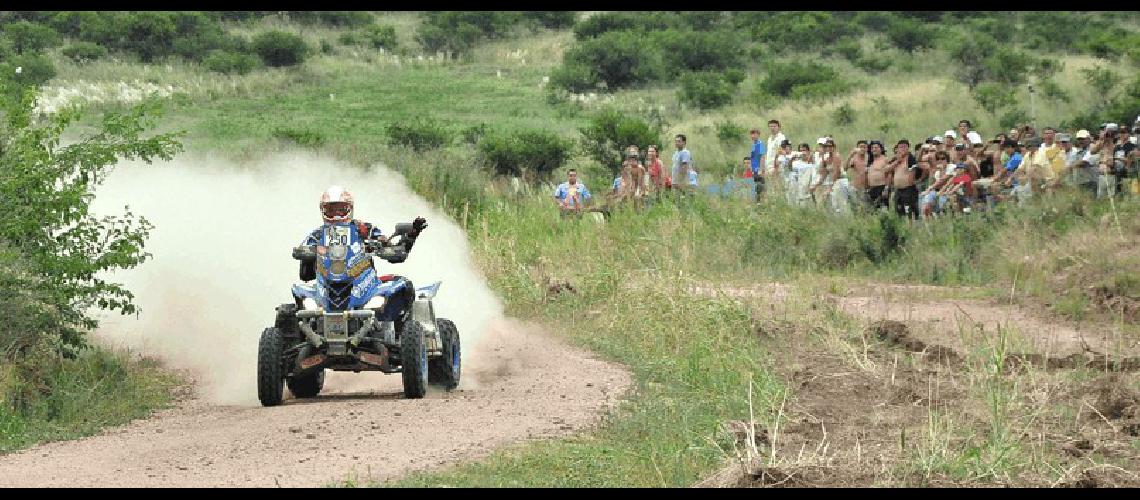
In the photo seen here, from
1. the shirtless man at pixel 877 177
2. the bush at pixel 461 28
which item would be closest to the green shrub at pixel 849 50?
the bush at pixel 461 28

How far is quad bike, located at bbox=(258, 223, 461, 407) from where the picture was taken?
588 inches

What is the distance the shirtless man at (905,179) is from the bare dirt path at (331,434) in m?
9.15

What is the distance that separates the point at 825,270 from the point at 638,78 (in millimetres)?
37126

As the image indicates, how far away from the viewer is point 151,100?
682 inches

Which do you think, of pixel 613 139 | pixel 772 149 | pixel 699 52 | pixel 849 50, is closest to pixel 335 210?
pixel 772 149

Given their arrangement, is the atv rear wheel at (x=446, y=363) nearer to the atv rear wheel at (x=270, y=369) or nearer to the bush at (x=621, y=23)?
the atv rear wheel at (x=270, y=369)

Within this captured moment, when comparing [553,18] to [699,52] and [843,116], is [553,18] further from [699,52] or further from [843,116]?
[843,116]

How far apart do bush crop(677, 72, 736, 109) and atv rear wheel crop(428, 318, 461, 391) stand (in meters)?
37.1

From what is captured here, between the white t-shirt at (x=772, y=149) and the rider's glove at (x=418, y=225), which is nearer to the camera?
the rider's glove at (x=418, y=225)

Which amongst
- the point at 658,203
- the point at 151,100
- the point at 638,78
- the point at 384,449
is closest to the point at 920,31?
the point at 638,78

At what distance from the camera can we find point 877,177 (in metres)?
25.4

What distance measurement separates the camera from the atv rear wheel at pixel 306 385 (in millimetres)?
15750

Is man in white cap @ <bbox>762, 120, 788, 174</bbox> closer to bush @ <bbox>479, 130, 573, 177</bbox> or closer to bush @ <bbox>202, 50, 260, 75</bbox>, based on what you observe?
bush @ <bbox>479, 130, 573, 177</bbox>

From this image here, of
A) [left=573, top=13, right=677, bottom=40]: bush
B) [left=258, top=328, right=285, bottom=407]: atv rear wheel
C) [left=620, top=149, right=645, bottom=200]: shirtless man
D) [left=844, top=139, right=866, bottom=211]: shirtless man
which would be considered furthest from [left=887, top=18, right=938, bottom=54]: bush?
[left=258, top=328, right=285, bottom=407]: atv rear wheel
